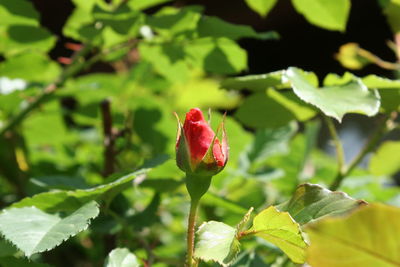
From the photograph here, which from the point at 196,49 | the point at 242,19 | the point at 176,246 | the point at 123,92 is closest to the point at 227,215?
the point at 176,246

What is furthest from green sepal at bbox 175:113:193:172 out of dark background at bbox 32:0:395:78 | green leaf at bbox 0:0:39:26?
dark background at bbox 32:0:395:78

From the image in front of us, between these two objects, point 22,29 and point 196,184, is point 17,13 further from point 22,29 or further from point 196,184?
point 196,184

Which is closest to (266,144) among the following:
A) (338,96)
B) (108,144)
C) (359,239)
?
(108,144)

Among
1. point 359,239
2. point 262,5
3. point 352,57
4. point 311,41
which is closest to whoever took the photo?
point 359,239

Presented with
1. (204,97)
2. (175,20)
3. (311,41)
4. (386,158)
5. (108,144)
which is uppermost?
(175,20)

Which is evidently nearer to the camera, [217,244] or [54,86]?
[217,244]

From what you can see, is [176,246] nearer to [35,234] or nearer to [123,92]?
[123,92]

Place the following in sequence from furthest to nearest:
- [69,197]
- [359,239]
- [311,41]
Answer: [311,41], [69,197], [359,239]

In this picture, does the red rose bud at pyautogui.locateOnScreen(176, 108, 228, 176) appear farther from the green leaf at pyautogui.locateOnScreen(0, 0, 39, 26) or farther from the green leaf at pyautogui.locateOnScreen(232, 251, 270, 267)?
the green leaf at pyautogui.locateOnScreen(0, 0, 39, 26)
